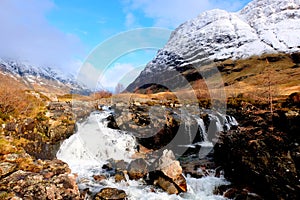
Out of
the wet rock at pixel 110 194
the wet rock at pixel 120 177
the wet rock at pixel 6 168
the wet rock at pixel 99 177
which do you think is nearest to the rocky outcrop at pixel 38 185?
the wet rock at pixel 6 168

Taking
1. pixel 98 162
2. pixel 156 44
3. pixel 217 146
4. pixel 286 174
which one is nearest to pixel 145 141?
pixel 98 162

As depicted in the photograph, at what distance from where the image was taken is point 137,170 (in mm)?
15055

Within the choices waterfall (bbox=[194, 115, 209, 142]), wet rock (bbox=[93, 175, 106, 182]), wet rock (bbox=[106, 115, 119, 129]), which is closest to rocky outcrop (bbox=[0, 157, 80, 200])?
wet rock (bbox=[93, 175, 106, 182])

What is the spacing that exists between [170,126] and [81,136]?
9.06 meters

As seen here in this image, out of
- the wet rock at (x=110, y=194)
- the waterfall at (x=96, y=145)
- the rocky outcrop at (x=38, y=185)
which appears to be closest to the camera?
the rocky outcrop at (x=38, y=185)

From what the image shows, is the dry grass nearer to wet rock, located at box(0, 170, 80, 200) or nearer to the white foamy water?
the white foamy water

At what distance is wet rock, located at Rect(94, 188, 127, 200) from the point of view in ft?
40.9

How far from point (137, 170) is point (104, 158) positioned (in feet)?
18.9

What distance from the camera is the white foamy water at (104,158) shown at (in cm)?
1337

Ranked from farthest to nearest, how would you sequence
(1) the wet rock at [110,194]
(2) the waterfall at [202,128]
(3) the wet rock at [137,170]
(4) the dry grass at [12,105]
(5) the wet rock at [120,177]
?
(2) the waterfall at [202,128] → (4) the dry grass at [12,105] → (3) the wet rock at [137,170] → (5) the wet rock at [120,177] → (1) the wet rock at [110,194]

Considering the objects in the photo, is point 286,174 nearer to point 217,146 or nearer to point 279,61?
point 217,146

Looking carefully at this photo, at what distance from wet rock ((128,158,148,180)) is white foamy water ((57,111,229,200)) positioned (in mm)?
370

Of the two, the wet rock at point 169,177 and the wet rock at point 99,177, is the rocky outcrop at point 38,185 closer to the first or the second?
the wet rock at point 99,177

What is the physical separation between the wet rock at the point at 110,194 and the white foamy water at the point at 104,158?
0.48m
